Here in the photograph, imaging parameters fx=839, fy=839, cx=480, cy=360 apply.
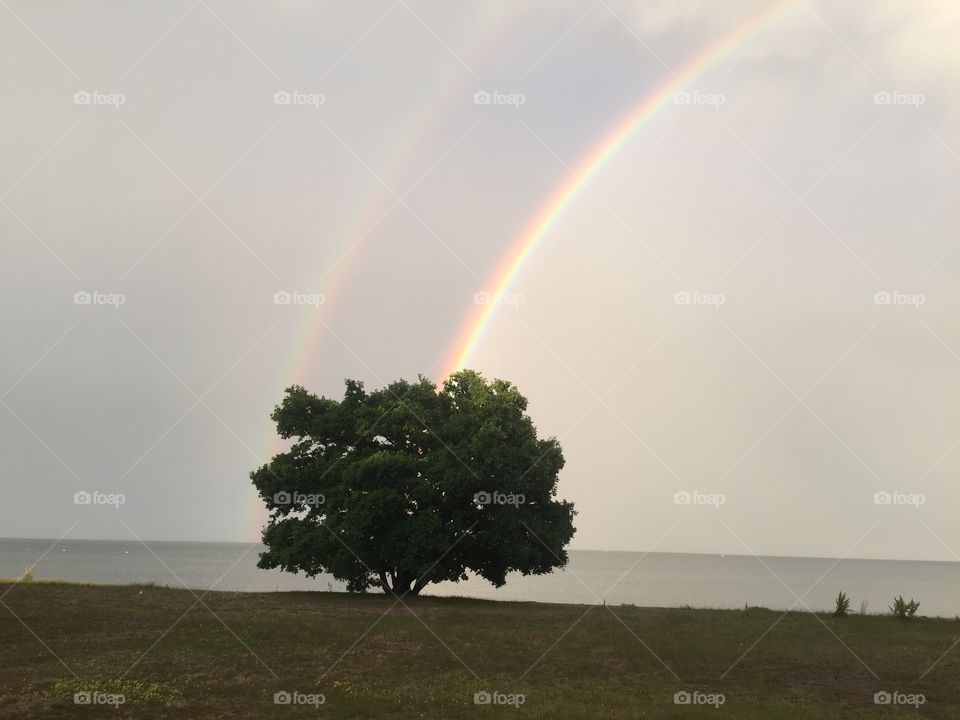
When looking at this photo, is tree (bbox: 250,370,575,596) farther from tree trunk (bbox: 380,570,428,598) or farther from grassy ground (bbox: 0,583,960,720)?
grassy ground (bbox: 0,583,960,720)

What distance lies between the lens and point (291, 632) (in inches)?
1158

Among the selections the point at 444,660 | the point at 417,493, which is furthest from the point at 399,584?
the point at 444,660

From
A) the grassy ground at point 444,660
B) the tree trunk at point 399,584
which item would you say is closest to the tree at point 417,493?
the tree trunk at point 399,584

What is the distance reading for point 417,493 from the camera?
146ft

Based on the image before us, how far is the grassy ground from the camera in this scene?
20.2 metres

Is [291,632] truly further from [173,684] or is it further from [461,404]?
[461,404]

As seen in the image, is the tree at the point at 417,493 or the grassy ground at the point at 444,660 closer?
the grassy ground at the point at 444,660

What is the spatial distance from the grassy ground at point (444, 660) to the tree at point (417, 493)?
682 centimetres

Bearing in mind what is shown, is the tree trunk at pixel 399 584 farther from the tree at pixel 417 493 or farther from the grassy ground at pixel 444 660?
the grassy ground at pixel 444 660

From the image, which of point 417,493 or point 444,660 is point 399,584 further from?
point 444,660

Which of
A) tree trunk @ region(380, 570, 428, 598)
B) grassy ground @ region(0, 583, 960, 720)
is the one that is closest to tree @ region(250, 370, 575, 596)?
tree trunk @ region(380, 570, 428, 598)

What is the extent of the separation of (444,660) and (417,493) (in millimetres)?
19003

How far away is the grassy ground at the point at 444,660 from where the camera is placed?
20188 mm

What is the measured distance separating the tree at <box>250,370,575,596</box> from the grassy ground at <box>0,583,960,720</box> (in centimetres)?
682
